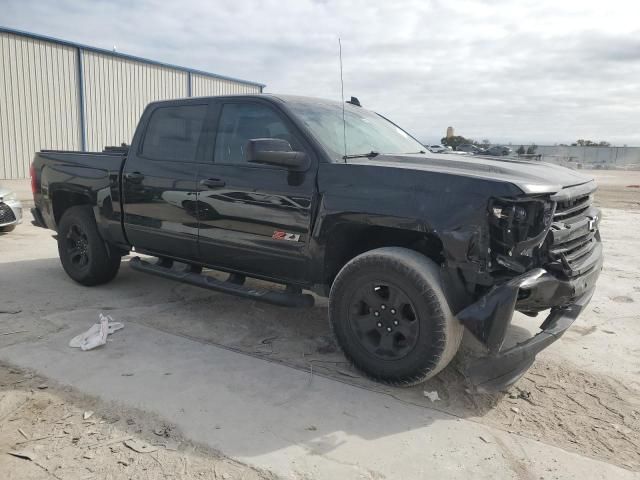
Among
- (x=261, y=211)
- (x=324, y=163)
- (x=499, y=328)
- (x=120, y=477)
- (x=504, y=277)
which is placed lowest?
(x=120, y=477)

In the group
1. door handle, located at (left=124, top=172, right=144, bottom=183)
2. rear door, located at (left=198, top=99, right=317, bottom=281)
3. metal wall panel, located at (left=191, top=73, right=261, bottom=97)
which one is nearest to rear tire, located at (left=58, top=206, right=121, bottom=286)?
door handle, located at (left=124, top=172, right=144, bottom=183)

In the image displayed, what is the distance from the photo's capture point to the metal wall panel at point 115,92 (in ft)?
58.0

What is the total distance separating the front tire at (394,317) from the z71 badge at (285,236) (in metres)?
0.48

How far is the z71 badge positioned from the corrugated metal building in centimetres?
1476

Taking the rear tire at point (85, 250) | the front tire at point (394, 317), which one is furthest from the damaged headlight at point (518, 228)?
the rear tire at point (85, 250)

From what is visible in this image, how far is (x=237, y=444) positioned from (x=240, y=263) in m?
1.70

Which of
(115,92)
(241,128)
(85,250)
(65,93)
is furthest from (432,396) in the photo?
(115,92)

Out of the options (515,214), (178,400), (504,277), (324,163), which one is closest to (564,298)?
(504,277)

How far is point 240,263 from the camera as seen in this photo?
418cm

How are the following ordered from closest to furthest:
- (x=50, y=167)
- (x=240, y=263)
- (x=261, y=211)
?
(x=261, y=211), (x=240, y=263), (x=50, y=167)

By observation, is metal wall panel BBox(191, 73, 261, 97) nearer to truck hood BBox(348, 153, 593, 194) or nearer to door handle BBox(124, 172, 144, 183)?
door handle BBox(124, 172, 144, 183)

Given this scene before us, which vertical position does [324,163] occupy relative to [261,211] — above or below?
above

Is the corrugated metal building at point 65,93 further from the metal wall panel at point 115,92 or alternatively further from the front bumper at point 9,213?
the front bumper at point 9,213

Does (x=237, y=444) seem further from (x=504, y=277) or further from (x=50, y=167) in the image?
(x=50, y=167)
